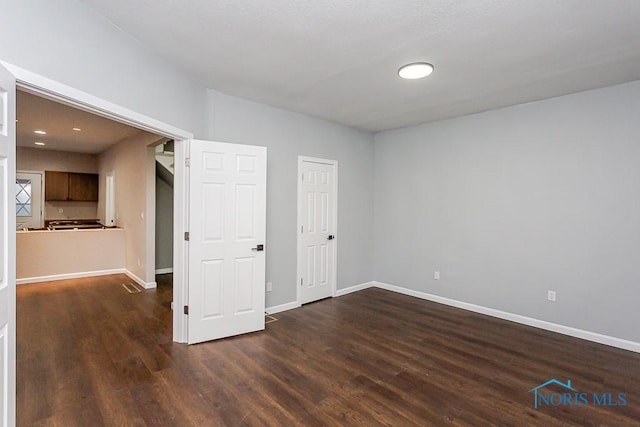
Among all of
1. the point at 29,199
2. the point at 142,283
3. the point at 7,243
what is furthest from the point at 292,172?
the point at 29,199

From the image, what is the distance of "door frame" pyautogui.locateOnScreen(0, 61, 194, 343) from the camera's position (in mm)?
1676

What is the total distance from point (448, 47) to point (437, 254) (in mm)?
3034

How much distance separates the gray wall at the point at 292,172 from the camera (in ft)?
12.7

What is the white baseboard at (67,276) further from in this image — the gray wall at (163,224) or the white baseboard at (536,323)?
the white baseboard at (536,323)

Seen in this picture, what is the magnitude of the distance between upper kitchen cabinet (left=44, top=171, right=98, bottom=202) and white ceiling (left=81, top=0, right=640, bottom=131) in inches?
252

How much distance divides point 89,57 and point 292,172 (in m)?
2.65

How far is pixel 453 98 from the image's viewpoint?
12.1 ft

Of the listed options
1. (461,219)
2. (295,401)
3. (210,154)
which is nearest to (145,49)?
(210,154)

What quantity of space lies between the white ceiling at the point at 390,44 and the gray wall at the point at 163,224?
376cm

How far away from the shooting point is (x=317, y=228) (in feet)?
15.6

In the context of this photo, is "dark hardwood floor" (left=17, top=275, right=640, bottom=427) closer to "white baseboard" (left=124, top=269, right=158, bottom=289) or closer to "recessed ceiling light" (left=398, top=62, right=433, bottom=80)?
"white baseboard" (left=124, top=269, right=158, bottom=289)

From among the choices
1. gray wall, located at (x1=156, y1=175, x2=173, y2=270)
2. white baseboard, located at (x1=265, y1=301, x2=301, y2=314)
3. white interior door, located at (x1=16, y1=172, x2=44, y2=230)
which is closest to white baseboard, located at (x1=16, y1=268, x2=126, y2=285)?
gray wall, located at (x1=156, y1=175, x2=173, y2=270)

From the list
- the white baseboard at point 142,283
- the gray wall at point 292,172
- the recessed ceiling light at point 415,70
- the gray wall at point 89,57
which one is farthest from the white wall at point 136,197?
the recessed ceiling light at point 415,70

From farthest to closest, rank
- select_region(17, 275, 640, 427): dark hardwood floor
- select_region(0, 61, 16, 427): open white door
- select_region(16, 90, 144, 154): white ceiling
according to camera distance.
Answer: select_region(16, 90, 144, 154): white ceiling < select_region(17, 275, 640, 427): dark hardwood floor < select_region(0, 61, 16, 427): open white door
